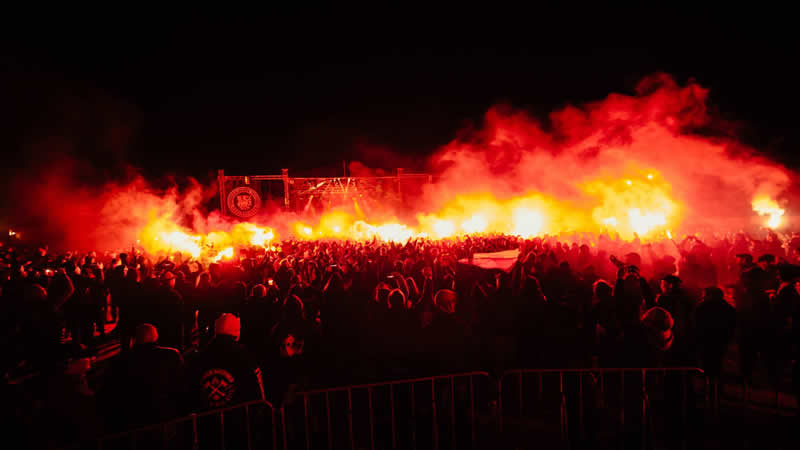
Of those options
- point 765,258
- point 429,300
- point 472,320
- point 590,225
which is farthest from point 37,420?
point 590,225

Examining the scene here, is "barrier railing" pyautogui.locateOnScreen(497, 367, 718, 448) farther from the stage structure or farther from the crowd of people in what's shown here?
the stage structure

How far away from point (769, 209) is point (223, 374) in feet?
113

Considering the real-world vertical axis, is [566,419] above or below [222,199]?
below

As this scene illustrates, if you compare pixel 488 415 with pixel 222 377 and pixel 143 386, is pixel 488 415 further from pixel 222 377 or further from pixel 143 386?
pixel 143 386

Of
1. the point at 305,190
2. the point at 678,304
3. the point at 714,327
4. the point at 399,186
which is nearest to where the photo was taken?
the point at 714,327

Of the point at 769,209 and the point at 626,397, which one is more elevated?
the point at 769,209

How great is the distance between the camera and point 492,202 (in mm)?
28281

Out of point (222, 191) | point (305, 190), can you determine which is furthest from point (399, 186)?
point (222, 191)

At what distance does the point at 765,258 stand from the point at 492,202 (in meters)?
21.1

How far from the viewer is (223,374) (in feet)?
11.4

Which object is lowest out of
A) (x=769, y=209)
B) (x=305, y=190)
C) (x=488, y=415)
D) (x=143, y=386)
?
(x=488, y=415)

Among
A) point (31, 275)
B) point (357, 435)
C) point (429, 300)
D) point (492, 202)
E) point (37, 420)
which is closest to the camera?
point (37, 420)

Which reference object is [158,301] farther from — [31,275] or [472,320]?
[31,275]

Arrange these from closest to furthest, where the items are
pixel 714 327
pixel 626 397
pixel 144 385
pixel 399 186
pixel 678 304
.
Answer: pixel 144 385, pixel 626 397, pixel 714 327, pixel 678 304, pixel 399 186
